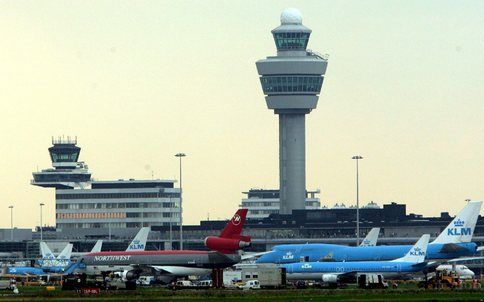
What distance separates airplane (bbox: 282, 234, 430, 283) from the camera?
16300 cm

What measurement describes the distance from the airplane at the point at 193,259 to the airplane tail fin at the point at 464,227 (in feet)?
104

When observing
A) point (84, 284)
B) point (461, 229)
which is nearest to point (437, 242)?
point (461, 229)

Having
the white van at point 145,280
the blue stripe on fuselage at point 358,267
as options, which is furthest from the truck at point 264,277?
the white van at point 145,280

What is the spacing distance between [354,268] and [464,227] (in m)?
30.5

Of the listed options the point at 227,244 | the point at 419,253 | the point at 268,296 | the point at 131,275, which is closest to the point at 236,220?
the point at 227,244

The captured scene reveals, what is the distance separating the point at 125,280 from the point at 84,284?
45.5 feet

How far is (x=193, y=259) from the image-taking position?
567 ft

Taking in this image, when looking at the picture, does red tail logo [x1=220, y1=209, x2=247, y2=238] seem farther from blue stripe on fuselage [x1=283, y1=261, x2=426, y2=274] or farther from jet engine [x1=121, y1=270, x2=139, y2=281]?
jet engine [x1=121, y1=270, x2=139, y2=281]

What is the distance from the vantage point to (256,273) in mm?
160500

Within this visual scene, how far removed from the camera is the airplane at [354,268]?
163000 millimetres

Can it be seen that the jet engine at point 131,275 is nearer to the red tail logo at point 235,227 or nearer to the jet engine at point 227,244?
the jet engine at point 227,244

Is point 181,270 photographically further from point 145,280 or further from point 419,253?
point 419,253

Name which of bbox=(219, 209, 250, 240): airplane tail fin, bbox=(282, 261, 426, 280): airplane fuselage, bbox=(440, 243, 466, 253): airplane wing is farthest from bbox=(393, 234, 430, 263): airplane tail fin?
bbox=(219, 209, 250, 240): airplane tail fin

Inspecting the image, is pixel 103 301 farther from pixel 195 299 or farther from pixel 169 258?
pixel 169 258
